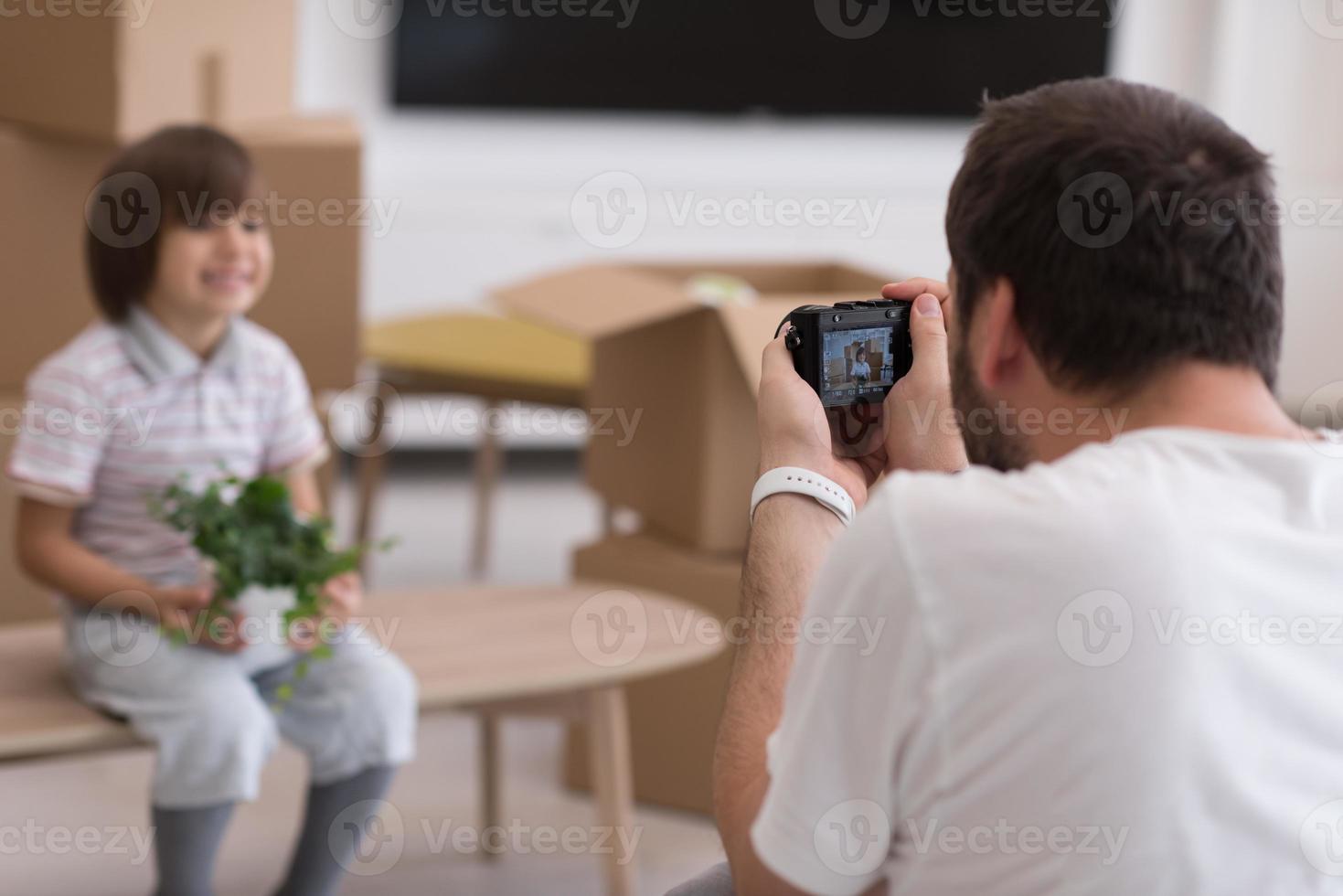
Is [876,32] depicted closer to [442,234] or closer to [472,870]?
[442,234]

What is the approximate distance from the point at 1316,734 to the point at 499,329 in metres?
2.92

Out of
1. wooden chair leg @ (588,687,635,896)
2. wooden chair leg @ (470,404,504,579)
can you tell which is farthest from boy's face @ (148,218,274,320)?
wooden chair leg @ (470,404,504,579)

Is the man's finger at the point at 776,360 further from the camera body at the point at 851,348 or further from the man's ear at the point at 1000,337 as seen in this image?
the man's ear at the point at 1000,337

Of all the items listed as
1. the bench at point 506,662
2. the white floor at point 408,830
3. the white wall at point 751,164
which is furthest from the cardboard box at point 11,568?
the white wall at point 751,164

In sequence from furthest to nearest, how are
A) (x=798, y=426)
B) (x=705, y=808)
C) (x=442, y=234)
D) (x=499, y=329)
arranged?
(x=442, y=234) → (x=499, y=329) → (x=705, y=808) → (x=798, y=426)

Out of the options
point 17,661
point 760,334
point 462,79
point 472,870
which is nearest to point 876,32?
point 462,79

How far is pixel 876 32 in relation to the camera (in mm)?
5113

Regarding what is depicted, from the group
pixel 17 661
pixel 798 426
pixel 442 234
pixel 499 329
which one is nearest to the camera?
pixel 798 426

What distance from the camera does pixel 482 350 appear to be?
340cm

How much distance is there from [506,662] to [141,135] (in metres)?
1.05

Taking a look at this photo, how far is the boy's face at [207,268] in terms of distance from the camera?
6.31 feet

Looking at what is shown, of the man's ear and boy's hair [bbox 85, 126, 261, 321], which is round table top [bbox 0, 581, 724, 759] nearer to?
boy's hair [bbox 85, 126, 261, 321]

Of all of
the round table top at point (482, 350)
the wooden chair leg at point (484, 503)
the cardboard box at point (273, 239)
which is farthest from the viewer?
the wooden chair leg at point (484, 503)

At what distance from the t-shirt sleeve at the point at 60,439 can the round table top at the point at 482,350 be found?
1209 millimetres
